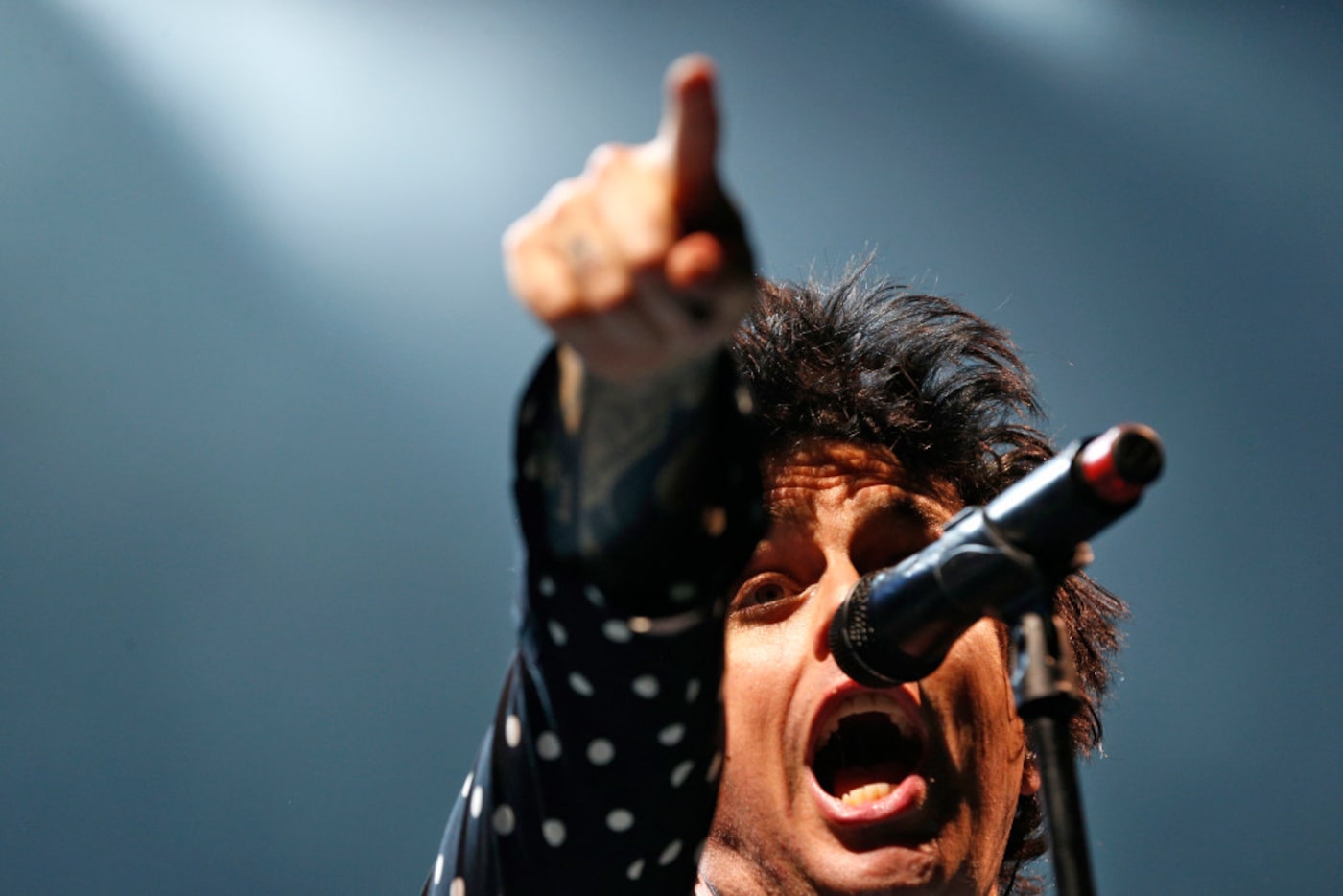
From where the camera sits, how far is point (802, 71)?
10.6 feet

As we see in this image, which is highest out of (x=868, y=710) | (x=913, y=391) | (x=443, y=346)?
(x=443, y=346)

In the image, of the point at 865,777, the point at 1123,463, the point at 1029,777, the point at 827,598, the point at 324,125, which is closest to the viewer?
the point at 1123,463

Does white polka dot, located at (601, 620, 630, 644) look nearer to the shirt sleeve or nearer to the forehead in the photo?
the shirt sleeve

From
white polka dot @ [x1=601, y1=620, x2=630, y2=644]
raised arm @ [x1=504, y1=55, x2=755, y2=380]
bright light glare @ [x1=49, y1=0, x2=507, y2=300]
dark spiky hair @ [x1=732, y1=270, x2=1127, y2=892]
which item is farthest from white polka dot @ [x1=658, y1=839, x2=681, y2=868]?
bright light glare @ [x1=49, y1=0, x2=507, y2=300]

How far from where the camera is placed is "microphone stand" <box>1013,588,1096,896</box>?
Answer: 90 centimetres

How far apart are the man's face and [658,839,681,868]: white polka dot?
402 mm

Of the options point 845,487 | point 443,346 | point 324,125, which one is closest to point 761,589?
point 845,487

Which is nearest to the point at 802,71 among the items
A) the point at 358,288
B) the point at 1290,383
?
the point at 358,288

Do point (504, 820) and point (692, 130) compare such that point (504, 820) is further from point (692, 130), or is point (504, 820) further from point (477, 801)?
point (692, 130)

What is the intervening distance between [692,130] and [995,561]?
1.90 ft

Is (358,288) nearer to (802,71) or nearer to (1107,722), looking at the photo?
(802,71)

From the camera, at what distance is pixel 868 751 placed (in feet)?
5.97

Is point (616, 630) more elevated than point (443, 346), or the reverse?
point (443, 346)

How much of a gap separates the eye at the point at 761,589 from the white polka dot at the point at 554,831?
0.75m
